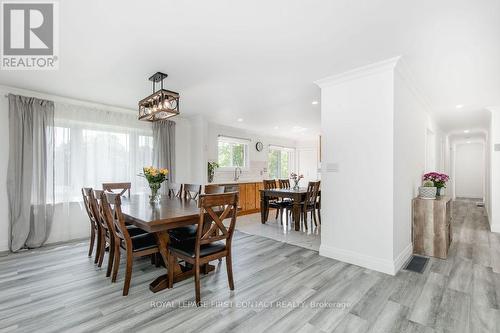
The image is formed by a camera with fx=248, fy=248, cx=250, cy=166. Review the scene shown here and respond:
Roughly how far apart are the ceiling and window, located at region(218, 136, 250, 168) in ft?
8.91

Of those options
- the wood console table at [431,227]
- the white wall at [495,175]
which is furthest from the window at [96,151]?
the white wall at [495,175]

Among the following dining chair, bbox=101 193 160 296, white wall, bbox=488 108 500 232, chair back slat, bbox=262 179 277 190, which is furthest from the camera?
chair back slat, bbox=262 179 277 190

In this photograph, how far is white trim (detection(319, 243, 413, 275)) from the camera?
2.78 meters

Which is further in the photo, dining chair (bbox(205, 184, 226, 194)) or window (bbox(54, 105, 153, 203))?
window (bbox(54, 105, 153, 203))

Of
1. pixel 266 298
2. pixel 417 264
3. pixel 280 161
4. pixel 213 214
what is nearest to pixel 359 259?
pixel 417 264

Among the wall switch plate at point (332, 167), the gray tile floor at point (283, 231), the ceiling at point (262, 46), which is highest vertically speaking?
the ceiling at point (262, 46)

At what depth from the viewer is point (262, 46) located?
2.44 meters

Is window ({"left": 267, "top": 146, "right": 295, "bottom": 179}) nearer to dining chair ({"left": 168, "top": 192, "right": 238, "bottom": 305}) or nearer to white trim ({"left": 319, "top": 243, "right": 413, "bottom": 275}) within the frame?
white trim ({"left": 319, "top": 243, "right": 413, "bottom": 275})

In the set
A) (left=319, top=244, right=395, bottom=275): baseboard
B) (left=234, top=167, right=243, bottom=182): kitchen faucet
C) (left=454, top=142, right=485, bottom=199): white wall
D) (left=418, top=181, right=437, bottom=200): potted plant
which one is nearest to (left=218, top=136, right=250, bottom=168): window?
(left=234, top=167, right=243, bottom=182): kitchen faucet

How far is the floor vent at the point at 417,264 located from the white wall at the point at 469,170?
8766 millimetres

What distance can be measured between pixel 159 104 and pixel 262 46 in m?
1.39

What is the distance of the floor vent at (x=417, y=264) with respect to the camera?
9.53 feet

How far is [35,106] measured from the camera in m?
3.79

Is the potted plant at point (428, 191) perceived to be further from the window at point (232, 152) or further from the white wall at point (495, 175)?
the window at point (232, 152)
